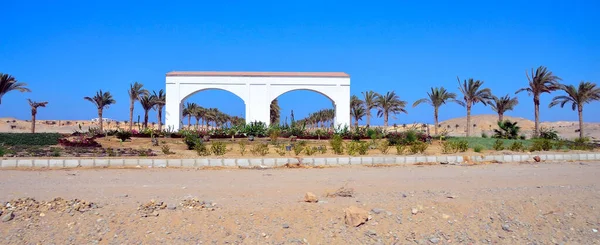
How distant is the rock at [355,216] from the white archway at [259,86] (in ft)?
Answer: 76.4

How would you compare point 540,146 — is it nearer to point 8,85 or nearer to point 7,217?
point 7,217

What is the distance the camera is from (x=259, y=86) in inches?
1142

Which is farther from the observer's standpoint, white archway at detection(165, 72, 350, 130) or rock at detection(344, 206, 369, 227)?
white archway at detection(165, 72, 350, 130)

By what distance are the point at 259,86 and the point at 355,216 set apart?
24.2 metres

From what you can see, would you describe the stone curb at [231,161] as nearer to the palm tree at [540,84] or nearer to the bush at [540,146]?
the bush at [540,146]

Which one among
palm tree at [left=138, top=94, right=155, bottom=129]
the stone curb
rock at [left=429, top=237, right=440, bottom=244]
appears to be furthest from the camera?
palm tree at [left=138, top=94, right=155, bottom=129]

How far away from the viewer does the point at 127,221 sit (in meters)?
5.29

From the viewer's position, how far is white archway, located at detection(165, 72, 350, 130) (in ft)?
93.8

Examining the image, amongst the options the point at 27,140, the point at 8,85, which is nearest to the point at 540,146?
the point at 27,140

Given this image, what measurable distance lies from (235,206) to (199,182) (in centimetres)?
245

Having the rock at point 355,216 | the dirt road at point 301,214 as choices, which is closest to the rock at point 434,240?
the dirt road at point 301,214

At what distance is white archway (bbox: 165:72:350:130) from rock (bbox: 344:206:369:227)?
76.4 ft

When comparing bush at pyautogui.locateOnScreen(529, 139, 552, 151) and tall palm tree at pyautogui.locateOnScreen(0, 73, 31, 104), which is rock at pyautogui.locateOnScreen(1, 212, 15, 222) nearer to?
bush at pyautogui.locateOnScreen(529, 139, 552, 151)

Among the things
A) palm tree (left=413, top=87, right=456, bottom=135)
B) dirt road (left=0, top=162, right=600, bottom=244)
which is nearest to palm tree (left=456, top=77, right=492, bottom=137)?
palm tree (left=413, top=87, right=456, bottom=135)
